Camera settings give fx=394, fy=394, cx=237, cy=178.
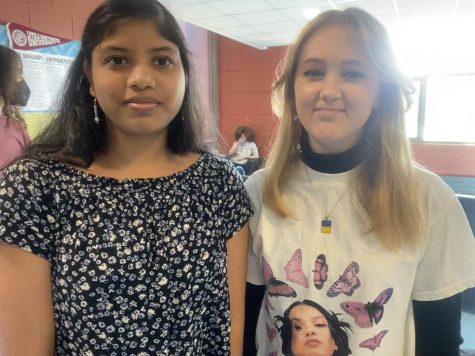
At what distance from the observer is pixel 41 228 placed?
86 cm

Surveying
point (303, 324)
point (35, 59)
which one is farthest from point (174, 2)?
point (303, 324)

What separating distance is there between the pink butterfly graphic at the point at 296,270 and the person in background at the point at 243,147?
5.31m

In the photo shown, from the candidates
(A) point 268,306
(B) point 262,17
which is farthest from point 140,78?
(B) point 262,17

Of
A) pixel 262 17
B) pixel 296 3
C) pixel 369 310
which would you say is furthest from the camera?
pixel 262 17

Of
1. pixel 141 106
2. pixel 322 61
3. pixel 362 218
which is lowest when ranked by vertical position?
pixel 362 218

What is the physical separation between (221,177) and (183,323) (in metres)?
0.38

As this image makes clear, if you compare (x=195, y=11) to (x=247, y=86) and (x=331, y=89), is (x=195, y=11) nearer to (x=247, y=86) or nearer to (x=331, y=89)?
(x=247, y=86)

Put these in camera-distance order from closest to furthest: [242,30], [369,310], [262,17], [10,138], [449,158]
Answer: [369,310] < [10,138] < [262,17] < [242,30] < [449,158]

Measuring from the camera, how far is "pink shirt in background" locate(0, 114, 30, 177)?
193 centimetres

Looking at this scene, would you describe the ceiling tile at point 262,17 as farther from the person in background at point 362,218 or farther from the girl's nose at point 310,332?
the girl's nose at point 310,332

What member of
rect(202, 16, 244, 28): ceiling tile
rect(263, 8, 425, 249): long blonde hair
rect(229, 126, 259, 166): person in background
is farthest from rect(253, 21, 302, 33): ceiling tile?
rect(263, 8, 425, 249): long blonde hair

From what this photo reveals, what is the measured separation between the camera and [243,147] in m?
6.63

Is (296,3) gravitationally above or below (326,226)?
above

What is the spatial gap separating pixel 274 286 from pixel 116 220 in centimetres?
45
